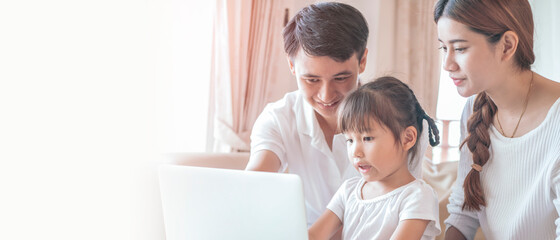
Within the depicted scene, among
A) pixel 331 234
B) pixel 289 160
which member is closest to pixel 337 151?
pixel 289 160

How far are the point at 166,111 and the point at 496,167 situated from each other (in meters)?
1.88

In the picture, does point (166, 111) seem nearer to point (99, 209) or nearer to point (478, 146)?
point (99, 209)

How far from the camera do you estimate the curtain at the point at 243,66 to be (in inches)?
129

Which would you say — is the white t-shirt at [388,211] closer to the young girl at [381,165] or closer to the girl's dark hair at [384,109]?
the young girl at [381,165]

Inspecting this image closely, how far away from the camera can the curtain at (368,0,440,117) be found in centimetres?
406

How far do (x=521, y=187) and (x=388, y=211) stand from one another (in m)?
0.31

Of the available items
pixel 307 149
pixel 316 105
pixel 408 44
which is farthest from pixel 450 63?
pixel 408 44

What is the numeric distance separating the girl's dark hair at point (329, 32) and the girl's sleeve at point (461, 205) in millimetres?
332

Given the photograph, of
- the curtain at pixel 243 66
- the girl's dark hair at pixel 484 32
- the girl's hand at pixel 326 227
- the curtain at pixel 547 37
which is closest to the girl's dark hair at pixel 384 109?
the girl's dark hair at pixel 484 32

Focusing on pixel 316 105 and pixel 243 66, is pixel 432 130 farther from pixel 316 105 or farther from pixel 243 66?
pixel 243 66

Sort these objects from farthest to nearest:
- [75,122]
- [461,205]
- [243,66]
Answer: [243,66]
[75,122]
[461,205]

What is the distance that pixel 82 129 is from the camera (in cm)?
199

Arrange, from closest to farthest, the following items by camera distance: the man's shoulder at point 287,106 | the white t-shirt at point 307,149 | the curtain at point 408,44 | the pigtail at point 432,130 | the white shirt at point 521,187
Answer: the white shirt at point 521,187
the pigtail at point 432,130
the white t-shirt at point 307,149
the man's shoulder at point 287,106
the curtain at point 408,44

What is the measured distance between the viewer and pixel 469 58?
4.23 feet
